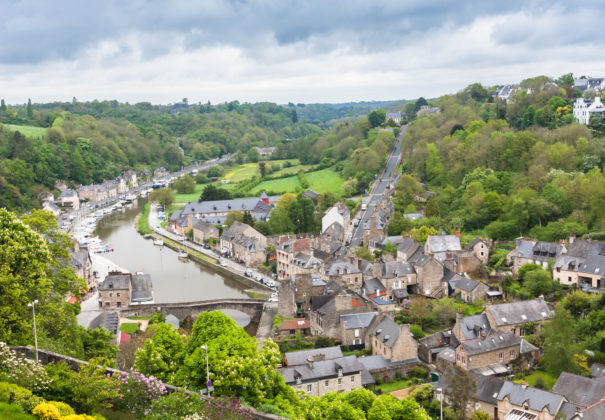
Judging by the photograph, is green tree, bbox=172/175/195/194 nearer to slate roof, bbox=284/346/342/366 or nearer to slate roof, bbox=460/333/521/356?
slate roof, bbox=284/346/342/366

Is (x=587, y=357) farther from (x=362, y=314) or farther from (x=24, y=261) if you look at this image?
(x=24, y=261)

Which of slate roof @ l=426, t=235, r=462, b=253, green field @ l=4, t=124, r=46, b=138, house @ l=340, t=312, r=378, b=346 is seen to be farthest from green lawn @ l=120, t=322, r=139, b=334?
green field @ l=4, t=124, r=46, b=138

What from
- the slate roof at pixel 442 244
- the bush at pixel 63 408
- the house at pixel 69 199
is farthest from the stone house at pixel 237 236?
the bush at pixel 63 408

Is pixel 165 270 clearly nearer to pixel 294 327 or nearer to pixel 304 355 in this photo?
pixel 294 327

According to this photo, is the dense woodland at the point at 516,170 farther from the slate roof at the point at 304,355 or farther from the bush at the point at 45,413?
the bush at the point at 45,413

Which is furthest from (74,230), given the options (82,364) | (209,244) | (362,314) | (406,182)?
(82,364)

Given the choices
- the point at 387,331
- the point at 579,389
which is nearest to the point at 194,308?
the point at 387,331
